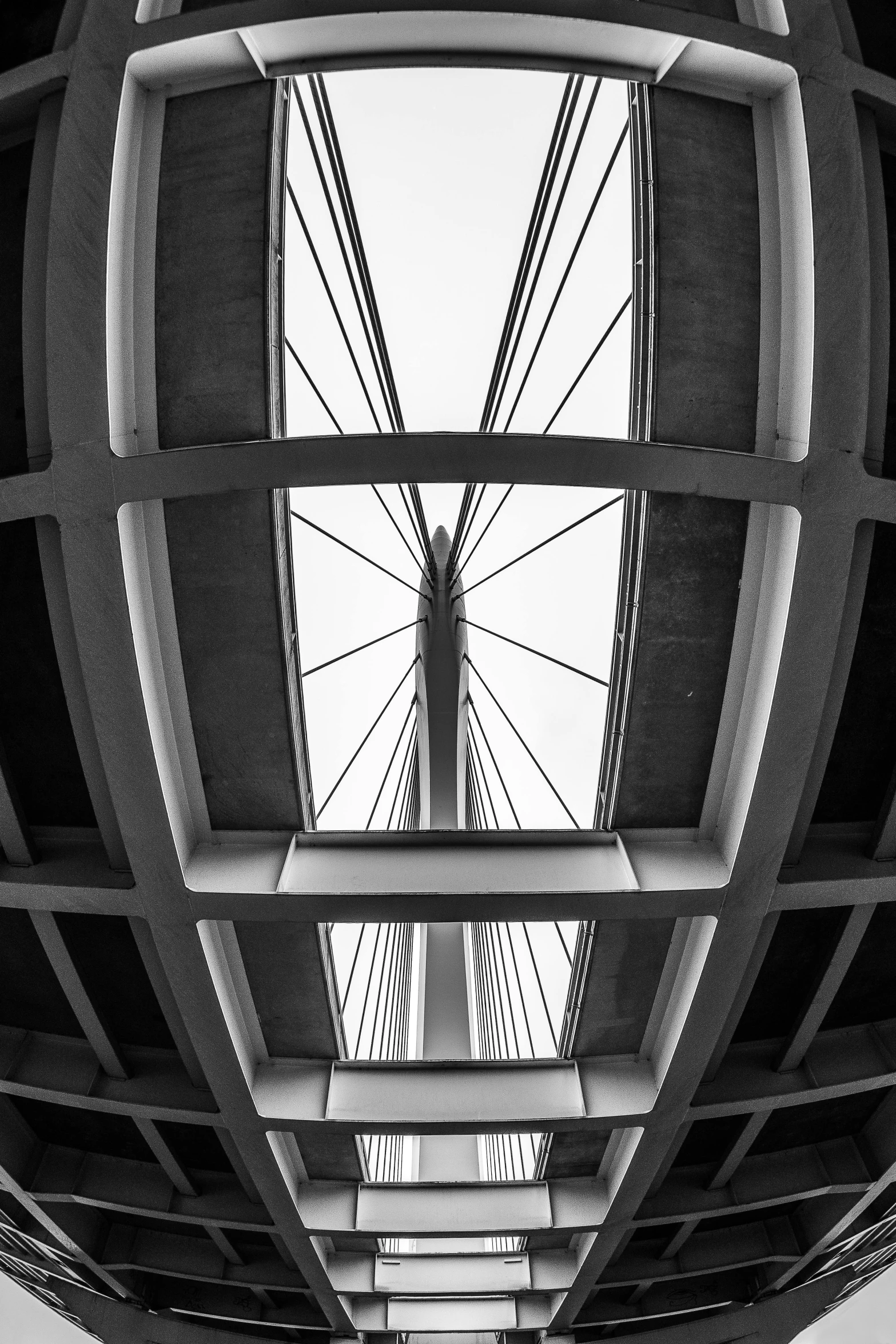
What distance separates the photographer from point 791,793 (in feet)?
34.9

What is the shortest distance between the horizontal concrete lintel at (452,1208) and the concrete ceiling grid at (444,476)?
19.7ft

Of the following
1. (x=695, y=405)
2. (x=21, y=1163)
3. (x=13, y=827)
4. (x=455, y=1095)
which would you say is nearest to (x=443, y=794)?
(x=455, y=1095)

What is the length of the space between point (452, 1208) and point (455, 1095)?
5851 mm

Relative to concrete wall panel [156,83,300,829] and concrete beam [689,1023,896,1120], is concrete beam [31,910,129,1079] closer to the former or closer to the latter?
concrete wall panel [156,83,300,829]

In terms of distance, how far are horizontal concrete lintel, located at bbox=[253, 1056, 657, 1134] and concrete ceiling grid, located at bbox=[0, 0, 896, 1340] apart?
19.6 inches

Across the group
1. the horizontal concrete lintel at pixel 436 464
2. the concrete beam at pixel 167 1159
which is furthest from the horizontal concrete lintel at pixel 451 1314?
the horizontal concrete lintel at pixel 436 464

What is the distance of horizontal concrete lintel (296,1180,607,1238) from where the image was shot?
18219 mm

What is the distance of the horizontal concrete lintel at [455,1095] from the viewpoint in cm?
1442

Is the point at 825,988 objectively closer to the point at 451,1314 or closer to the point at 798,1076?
the point at 798,1076

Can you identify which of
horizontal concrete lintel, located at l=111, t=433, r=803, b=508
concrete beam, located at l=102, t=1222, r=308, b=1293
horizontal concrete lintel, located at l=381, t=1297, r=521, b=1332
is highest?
horizontal concrete lintel, located at l=111, t=433, r=803, b=508

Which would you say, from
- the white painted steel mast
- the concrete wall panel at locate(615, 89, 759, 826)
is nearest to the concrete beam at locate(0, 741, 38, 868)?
the white painted steel mast

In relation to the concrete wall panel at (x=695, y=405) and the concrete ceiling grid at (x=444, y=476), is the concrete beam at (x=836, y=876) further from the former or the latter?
the concrete wall panel at (x=695, y=405)

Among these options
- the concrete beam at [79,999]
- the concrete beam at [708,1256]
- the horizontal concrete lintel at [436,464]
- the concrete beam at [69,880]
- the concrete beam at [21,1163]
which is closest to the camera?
the horizontal concrete lintel at [436,464]

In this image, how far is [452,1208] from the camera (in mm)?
18453
